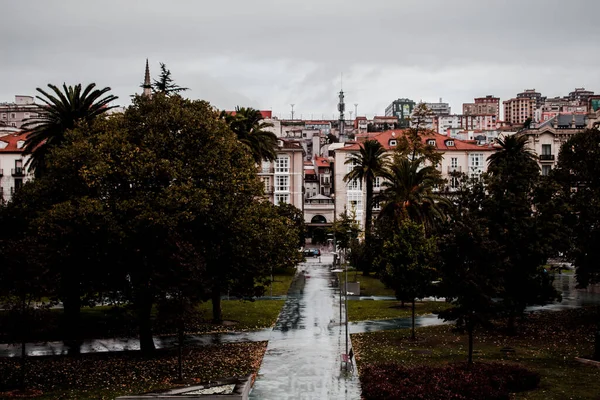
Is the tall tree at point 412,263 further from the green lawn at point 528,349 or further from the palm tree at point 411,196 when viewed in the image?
the palm tree at point 411,196

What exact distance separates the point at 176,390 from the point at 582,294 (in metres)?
44.4

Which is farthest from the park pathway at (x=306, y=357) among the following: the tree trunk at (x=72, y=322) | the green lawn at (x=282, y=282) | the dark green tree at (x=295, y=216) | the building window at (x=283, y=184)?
the building window at (x=283, y=184)

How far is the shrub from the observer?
82.0 ft

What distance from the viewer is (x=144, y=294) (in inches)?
1319

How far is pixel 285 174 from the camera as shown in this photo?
375 ft

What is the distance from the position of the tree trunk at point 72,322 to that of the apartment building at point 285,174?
232 ft

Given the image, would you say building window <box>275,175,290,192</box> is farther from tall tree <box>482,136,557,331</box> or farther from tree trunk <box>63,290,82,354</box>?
tall tree <box>482,136,557,331</box>

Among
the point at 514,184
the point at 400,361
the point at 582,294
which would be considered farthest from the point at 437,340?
the point at 582,294

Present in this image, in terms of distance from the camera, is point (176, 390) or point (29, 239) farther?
point (29, 239)

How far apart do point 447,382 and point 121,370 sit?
45.5 feet

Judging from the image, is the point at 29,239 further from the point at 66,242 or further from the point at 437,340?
the point at 437,340

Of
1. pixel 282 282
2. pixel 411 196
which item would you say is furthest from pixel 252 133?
pixel 282 282

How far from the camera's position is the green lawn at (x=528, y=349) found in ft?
89.3

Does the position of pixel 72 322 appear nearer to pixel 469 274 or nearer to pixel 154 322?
pixel 154 322
